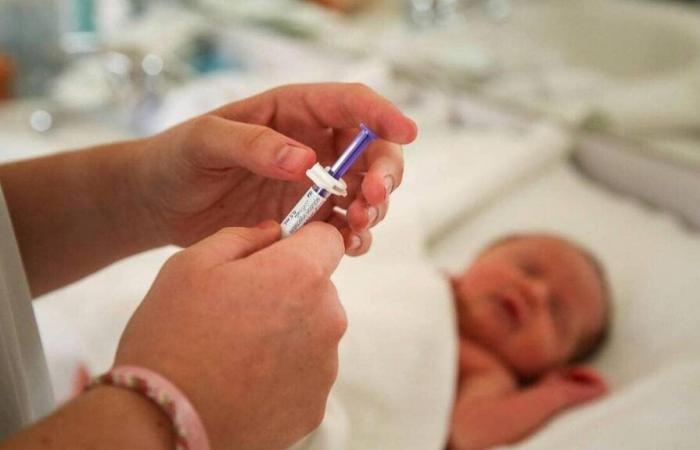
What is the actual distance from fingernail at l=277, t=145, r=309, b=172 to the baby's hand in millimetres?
552

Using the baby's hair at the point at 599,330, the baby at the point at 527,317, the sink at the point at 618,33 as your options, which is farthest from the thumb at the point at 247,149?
the sink at the point at 618,33

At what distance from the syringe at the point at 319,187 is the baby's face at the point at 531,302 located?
0.57m

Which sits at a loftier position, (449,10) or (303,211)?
(303,211)

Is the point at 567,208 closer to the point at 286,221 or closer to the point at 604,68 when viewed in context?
the point at 604,68

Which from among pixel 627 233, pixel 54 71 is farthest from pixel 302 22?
pixel 627 233

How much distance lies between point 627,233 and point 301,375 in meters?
0.84

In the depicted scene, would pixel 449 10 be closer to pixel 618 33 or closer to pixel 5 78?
pixel 618 33

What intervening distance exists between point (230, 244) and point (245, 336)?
64 mm

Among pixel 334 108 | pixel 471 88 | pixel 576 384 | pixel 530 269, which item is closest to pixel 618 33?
pixel 471 88

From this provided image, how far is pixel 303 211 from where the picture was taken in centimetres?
42

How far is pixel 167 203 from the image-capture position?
0.53 m

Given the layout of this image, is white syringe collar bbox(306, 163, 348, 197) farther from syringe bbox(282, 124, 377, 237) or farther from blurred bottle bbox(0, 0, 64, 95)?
blurred bottle bbox(0, 0, 64, 95)

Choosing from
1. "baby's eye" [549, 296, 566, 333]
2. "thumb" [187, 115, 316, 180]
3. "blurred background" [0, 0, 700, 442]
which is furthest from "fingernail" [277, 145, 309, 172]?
"baby's eye" [549, 296, 566, 333]

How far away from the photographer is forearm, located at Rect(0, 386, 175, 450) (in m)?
0.30
